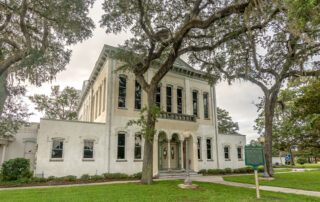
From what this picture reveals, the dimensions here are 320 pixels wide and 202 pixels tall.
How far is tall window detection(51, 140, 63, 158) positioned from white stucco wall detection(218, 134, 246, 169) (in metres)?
14.9

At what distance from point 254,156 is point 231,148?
1514cm

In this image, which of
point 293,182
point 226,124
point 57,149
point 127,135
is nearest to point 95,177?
point 57,149

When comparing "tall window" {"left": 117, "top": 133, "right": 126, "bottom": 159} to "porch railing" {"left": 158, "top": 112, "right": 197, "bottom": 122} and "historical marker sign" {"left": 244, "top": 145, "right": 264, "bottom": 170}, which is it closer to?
"porch railing" {"left": 158, "top": 112, "right": 197, "bottom": 122}

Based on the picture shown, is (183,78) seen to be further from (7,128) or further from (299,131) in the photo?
(299,131)

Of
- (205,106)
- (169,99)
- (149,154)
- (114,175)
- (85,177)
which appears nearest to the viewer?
(149,154)

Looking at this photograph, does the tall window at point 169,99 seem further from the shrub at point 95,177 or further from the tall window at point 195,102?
the shrub at point 95,177

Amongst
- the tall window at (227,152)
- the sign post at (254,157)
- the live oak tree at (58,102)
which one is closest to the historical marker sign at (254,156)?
the sign post at (254,157)

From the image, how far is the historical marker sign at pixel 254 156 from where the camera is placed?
8289 mm

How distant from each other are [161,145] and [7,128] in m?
14.0

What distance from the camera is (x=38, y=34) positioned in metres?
13.8

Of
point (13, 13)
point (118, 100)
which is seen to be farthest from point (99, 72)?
point (13, 13)

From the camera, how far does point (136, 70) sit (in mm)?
14188

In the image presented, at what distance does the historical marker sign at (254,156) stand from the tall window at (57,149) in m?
11.8

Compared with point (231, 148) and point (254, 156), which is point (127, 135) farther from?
point (231, 148)
